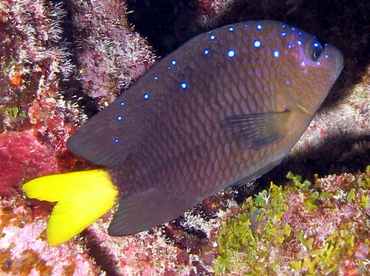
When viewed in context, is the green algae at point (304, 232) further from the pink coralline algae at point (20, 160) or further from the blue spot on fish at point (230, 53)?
the pink coralline algae at point (20, 160)

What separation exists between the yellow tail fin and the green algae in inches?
49.2

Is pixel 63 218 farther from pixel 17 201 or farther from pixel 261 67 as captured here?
pixel 261 67

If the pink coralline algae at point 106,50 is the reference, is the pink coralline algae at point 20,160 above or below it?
below

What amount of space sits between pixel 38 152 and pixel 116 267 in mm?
1356

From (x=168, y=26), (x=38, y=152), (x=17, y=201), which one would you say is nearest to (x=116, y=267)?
(x=17, y=201)

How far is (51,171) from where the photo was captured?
9.39 ft

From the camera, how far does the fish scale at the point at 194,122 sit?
223cm

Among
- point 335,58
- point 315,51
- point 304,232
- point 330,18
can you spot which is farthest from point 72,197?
point 330,18

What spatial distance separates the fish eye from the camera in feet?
7.97

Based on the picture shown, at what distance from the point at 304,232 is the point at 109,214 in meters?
1.61

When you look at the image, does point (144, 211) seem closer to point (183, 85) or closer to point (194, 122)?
point (194, 122)

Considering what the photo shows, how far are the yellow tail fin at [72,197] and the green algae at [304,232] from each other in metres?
1.25

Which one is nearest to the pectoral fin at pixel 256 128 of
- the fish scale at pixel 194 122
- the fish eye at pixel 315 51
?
the fish scale at pixel 194 122

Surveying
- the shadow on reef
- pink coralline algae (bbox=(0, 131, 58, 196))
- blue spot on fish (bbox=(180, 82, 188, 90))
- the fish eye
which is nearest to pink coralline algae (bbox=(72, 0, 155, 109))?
the shadow on reef
